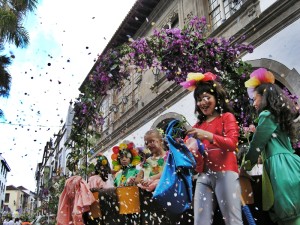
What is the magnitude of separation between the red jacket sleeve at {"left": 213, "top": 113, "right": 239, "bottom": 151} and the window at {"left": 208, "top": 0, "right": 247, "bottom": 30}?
6120mm

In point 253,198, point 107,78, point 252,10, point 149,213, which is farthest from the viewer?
point 252,10

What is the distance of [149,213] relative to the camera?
3035mm

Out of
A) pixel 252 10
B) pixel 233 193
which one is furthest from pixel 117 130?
pixel 233 193

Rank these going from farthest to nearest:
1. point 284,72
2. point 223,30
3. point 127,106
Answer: point 127,106 < point 223,30 < point 284,72

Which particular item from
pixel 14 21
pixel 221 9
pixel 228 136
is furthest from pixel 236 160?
pixel 14 21

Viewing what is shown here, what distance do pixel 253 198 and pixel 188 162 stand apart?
26.2 inches

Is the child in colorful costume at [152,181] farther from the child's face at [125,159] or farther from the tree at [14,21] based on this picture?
the tree at [14,21]

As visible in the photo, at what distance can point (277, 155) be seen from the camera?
2.17 m

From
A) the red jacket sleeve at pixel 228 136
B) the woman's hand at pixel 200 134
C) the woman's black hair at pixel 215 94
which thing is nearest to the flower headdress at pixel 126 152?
the woman's black hair at pixel 215 94

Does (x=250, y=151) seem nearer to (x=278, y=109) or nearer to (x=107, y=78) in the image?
(x=278, y=109)

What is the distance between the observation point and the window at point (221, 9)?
8.12m

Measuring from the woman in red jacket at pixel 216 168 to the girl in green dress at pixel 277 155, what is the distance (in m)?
0.17

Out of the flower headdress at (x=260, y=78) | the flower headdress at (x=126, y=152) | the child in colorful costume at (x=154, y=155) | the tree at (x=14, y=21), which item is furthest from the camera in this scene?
the tree at (x=14, y=21)

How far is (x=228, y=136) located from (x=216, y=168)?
256mm
